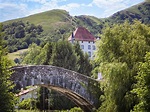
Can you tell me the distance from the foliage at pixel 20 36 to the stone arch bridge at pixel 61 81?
78.3 metres

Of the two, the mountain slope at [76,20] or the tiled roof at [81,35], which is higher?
the mountain slope at [76,20]

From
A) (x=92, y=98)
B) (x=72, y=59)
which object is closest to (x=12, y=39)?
(x=72, y=59)

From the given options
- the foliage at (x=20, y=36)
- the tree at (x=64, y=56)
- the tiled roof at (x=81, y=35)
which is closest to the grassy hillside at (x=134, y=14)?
the foliage at (x=20, y=36)

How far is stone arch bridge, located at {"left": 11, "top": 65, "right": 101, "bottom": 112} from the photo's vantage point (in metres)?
21.3

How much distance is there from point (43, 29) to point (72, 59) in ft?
295

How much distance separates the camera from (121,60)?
70.3 ft

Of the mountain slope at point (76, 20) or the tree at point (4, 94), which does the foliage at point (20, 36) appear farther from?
the tree at point (4, 94)

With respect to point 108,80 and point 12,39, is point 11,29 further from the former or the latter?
point 108,80

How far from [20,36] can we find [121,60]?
3641 inches

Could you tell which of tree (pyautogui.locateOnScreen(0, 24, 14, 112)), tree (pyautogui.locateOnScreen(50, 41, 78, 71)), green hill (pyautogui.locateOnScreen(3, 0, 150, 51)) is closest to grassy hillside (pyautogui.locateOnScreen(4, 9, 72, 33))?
green hill (pyautogui.locateOnScreen(3, 0, 150, 51))

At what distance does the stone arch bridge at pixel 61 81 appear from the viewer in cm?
Result: 2133

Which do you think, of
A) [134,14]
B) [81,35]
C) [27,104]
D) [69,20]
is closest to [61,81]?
[27,104]

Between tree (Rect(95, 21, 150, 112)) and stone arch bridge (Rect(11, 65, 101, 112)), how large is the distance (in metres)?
2.37

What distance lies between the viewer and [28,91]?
4325 cm
